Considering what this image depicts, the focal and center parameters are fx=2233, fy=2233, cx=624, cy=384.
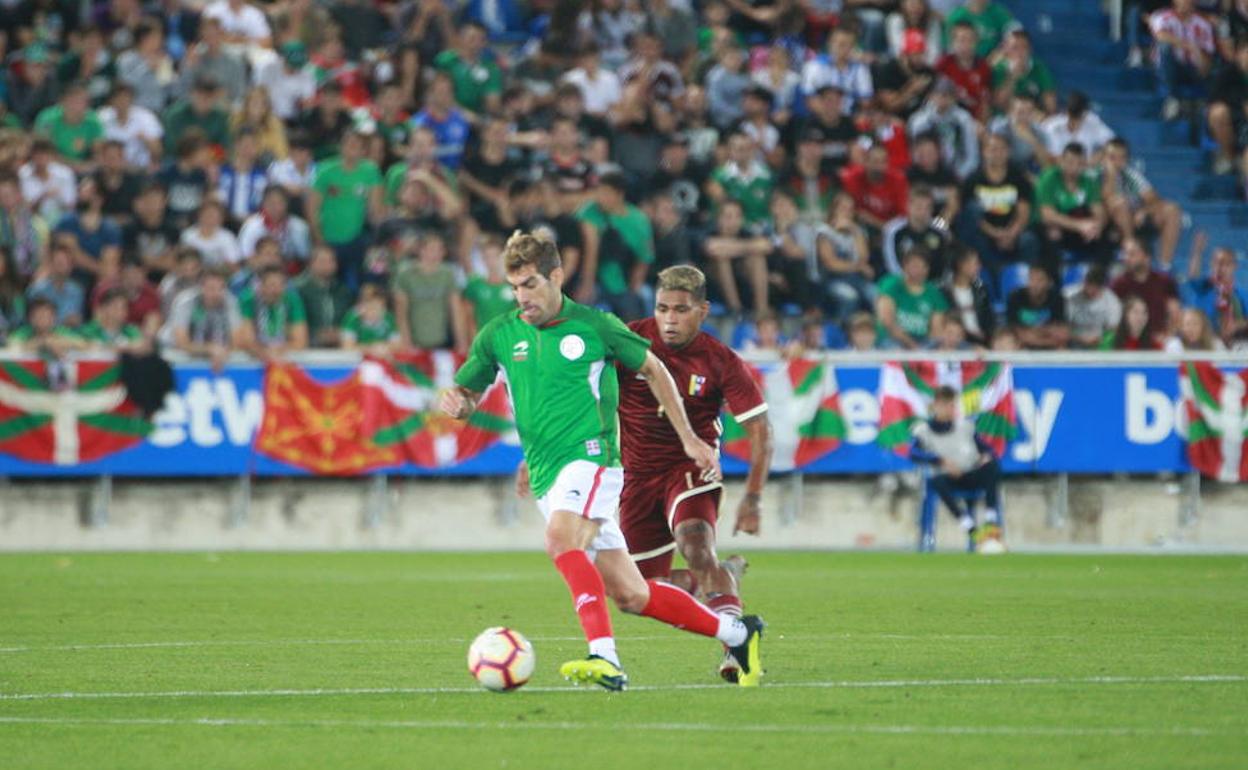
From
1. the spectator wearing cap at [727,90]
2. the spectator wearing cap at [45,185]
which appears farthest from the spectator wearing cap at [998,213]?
the spectator wearing cap at [45,185]

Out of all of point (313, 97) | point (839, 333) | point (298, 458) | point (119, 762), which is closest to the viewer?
point (119, 762)

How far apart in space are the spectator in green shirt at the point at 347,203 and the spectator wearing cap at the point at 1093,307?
6.82m

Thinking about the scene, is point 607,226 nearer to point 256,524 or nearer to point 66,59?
point 256,524

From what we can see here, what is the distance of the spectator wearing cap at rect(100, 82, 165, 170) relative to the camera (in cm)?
2211

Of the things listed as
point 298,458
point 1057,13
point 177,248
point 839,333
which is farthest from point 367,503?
point 1057,13

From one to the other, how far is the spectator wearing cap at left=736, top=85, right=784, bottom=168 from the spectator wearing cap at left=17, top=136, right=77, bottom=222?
6.76m

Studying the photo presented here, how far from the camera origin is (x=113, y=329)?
20125 mm

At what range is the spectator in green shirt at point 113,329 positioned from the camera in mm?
20031

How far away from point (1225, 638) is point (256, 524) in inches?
433

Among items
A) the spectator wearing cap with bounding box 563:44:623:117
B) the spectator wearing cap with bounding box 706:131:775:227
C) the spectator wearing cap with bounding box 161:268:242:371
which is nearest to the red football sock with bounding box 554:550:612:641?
the spectator wearing cap with bounding box 161:268:242:371

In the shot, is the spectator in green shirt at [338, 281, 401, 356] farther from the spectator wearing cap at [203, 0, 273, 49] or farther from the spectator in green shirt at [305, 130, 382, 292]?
the spectator wearing cap at [203, 0, 273, 49]

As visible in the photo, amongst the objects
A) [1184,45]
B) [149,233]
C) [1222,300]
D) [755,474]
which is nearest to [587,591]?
[755,474]

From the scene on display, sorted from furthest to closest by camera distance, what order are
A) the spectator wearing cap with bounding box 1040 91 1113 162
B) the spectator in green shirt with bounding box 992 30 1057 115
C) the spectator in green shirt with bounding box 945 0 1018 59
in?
the spectator in green shirt with bounding box 945 0 1018 59, the spectator in green shirt with bounding box 992 30 1057 115, the spectator wearing cap with bounding box 1040 91 1113 162

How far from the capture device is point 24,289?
20.7m
